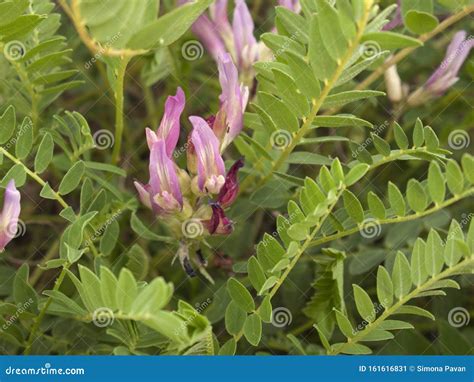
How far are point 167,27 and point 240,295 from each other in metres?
0.29

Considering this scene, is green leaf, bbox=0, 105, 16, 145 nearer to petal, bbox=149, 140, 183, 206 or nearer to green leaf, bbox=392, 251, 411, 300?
petal, bbox=149, 140, 183, 206

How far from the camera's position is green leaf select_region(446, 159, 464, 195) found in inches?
31.8

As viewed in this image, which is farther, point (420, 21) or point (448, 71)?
point (448, 71)

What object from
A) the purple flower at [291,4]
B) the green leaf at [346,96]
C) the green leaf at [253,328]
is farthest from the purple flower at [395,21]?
the green leaf at [253,328]

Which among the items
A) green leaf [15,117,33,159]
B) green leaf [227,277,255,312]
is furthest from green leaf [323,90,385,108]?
green leaf [15,117,33,159]

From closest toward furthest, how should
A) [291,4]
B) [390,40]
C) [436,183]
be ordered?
[390,40], [436,183], [291,4]

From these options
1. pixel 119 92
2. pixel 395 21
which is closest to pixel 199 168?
pixel 119 92

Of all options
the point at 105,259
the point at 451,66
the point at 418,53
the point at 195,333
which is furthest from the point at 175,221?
the point at 418,53

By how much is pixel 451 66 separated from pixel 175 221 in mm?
435

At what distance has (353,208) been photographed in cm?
86

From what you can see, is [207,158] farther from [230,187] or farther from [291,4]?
[291,4]

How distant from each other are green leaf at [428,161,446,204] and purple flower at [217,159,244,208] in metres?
0.20

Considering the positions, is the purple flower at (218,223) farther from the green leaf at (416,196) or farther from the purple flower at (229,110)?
the green leaf at (416,196)

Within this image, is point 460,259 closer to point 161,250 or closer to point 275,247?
point 275,247
